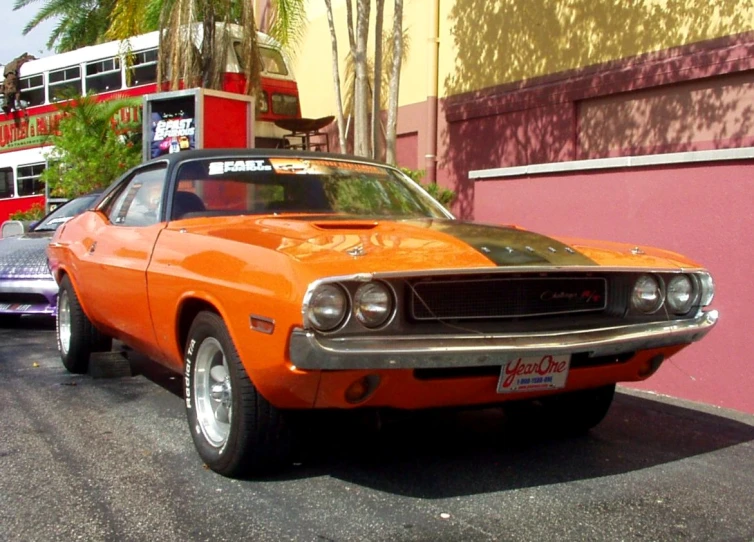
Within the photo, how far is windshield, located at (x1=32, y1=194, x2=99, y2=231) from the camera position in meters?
9.06

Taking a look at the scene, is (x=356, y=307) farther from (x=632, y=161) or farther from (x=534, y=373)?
(x=632, y=161)

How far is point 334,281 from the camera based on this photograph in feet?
10.7

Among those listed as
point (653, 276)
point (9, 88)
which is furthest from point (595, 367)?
point (9, 88)

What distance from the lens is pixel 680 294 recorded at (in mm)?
4195

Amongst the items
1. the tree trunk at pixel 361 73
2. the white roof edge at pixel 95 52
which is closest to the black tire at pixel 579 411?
the tree trunk at pixel 361 73

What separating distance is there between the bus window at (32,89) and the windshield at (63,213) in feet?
A: 34.5

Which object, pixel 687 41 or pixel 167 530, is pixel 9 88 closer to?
pixel 687 41

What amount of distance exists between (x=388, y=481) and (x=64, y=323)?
11.5 feet

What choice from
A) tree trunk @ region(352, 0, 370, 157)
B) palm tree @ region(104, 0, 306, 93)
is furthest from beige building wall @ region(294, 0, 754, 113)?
tree trunk @ region(352, 0, 370, 157)

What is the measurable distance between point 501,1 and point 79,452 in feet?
31.6

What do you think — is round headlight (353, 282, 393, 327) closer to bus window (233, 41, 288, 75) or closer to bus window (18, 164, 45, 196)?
bus window (233, 41, 288, 75)

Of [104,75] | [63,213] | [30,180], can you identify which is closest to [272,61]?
[104,75]

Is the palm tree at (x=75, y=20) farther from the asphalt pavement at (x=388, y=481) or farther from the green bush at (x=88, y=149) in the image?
the asphalt pavement at (x=388, y=481)

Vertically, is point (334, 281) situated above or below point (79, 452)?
above
